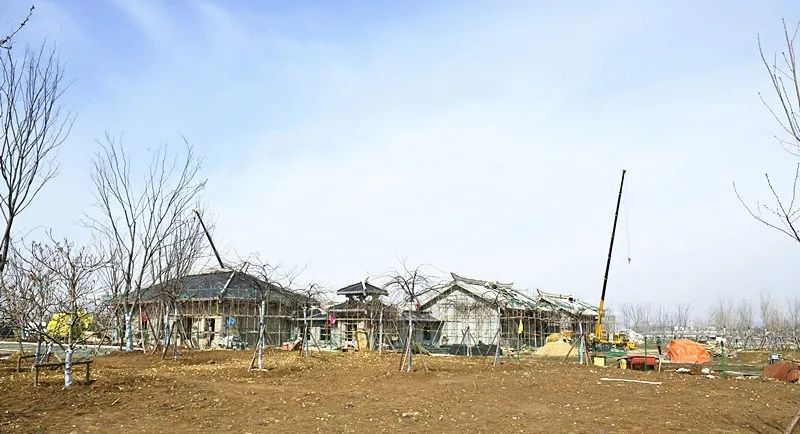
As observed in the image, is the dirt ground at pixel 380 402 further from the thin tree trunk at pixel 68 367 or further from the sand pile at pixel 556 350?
the sand pile at pixel 556 350

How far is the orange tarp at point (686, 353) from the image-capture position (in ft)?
84.9

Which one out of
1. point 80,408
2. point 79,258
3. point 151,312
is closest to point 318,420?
point 80,408

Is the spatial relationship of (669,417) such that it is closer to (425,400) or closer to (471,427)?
(471,427)

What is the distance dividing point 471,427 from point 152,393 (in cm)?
648

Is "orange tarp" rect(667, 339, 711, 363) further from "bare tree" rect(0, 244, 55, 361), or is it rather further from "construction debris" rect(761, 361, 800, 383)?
"bare tree" rect(0, 244, 55, 361)

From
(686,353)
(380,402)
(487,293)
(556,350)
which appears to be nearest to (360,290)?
(487,293)

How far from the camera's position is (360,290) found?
32469 mm

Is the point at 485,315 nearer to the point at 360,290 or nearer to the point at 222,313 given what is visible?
the point at 360,290

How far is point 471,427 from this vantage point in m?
9.57

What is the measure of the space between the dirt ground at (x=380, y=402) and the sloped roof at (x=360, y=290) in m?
14.1

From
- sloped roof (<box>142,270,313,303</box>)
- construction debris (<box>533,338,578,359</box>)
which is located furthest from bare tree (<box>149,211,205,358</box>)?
construction debris (<box>533,338,578,359</box>)

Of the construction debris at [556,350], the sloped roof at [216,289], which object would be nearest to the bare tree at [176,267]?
the sloped roof at [216,289]

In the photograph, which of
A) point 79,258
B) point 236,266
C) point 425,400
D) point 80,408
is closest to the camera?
point 80,408

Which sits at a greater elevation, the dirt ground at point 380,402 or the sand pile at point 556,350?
the dirt ground at point 380,402
